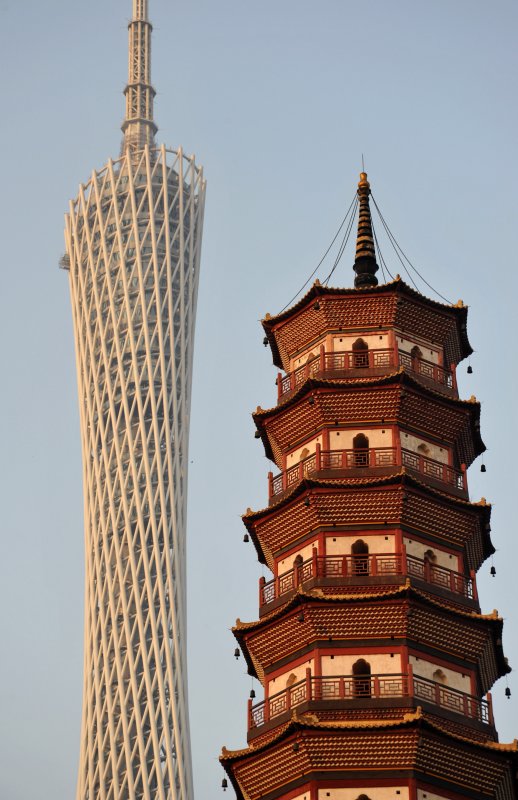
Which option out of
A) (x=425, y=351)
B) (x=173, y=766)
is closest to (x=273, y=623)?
(x=425, y=351)

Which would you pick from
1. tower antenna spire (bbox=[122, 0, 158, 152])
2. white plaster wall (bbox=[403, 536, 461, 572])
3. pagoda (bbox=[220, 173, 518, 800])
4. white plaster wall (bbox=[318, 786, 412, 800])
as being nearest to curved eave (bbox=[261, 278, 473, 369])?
pagoda (bbox=[220, 173, 518, 800])

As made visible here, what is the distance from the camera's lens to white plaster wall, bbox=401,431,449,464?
54.4m

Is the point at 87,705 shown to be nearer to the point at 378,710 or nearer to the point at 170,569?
the point at 170,569

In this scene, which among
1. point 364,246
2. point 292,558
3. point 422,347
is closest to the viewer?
point 292,558

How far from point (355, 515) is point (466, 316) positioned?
8.87m

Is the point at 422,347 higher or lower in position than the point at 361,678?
higher

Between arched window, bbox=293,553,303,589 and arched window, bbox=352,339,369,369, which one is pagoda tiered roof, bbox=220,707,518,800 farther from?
arched window, bbox=352,339,369,369

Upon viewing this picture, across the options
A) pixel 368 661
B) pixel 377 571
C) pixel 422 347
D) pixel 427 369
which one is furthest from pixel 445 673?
pixel 422 347

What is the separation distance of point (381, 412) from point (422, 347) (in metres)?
3.75

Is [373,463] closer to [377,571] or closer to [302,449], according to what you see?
[302,449]

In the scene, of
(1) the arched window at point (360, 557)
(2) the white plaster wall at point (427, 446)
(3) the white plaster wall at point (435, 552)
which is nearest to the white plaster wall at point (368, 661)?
(1) the arched window at point (360, 557)

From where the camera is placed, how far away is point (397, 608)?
49.5m

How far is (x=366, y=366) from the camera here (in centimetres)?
5572

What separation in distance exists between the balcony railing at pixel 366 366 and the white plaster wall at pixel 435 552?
573 centimetres
